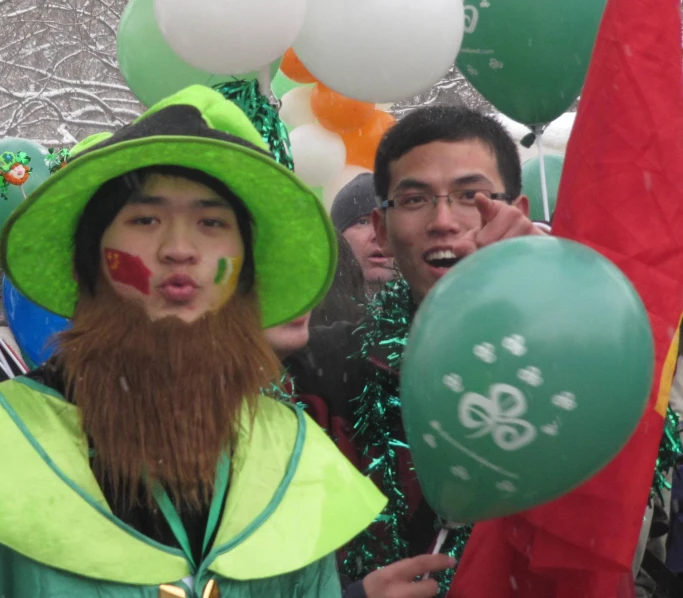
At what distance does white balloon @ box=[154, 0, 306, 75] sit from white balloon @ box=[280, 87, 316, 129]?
7.76 feet

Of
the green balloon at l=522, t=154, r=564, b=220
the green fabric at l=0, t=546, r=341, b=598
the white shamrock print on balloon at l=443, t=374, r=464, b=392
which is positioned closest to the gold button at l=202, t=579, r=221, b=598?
the green fabric at l=0, t=546, r=341, b=598

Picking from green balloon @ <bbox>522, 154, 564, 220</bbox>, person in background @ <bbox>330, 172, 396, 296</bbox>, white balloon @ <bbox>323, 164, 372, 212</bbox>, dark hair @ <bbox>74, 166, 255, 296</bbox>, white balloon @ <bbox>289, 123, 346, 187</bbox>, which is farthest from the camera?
white balloon @ <bbox>323, 164, 372, 212</bbox>

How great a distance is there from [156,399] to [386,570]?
63 centimetres

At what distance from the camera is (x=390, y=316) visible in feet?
11.0

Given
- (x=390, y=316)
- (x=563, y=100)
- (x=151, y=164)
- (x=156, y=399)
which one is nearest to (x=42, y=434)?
(x=156, y=399)

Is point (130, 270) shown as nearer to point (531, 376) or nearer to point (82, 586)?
point (82, 586)

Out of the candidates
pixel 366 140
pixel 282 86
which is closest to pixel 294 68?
pixel 282 86

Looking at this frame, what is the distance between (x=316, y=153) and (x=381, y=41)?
2144 mm

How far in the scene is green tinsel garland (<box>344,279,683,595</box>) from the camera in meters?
3.04

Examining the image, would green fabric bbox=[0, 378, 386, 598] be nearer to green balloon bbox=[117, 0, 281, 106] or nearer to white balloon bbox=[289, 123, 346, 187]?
green balloon bbox=[117, 0, 281, 106]

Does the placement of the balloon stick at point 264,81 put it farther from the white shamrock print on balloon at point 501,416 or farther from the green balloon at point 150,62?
the white shamrock print on balloon at point 501,416

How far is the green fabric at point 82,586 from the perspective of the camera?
2.30 metres

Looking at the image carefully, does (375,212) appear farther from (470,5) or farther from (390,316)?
(470,5)

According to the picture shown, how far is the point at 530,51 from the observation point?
3.33m
